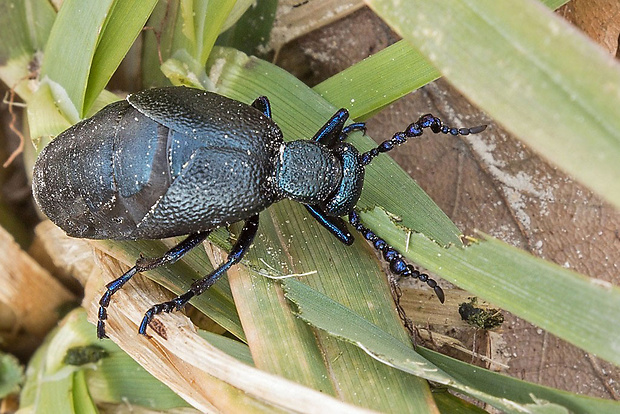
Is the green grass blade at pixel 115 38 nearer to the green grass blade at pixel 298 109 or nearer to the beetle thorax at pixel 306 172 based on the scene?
the green grass blade at pixel 298 109

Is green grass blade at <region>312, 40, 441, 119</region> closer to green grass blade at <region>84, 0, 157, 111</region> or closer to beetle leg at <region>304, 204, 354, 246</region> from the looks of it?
beetle leg at <region>304, 204, 354, 246</region>

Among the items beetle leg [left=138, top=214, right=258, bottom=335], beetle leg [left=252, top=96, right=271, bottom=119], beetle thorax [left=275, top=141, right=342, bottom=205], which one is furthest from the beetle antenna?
beetle leg [left=138, top=214, right=258, bottom=335]

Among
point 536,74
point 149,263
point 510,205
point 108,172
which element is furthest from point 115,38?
point 510,205

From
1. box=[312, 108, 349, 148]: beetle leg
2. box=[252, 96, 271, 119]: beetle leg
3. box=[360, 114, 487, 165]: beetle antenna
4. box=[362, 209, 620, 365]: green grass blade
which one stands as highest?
box=[252, 96, 271, 119]: beetle leg

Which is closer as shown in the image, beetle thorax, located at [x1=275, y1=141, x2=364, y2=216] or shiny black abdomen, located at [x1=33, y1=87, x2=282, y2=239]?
shiny black abdomen, located at [x1=33, y1=87, x2=282, y2=239]

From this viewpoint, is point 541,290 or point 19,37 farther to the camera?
point 19,37

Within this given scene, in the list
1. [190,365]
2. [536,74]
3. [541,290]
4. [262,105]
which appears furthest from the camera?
[262,105]

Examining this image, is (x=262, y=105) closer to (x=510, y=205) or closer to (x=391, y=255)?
(x=391, y=255)
